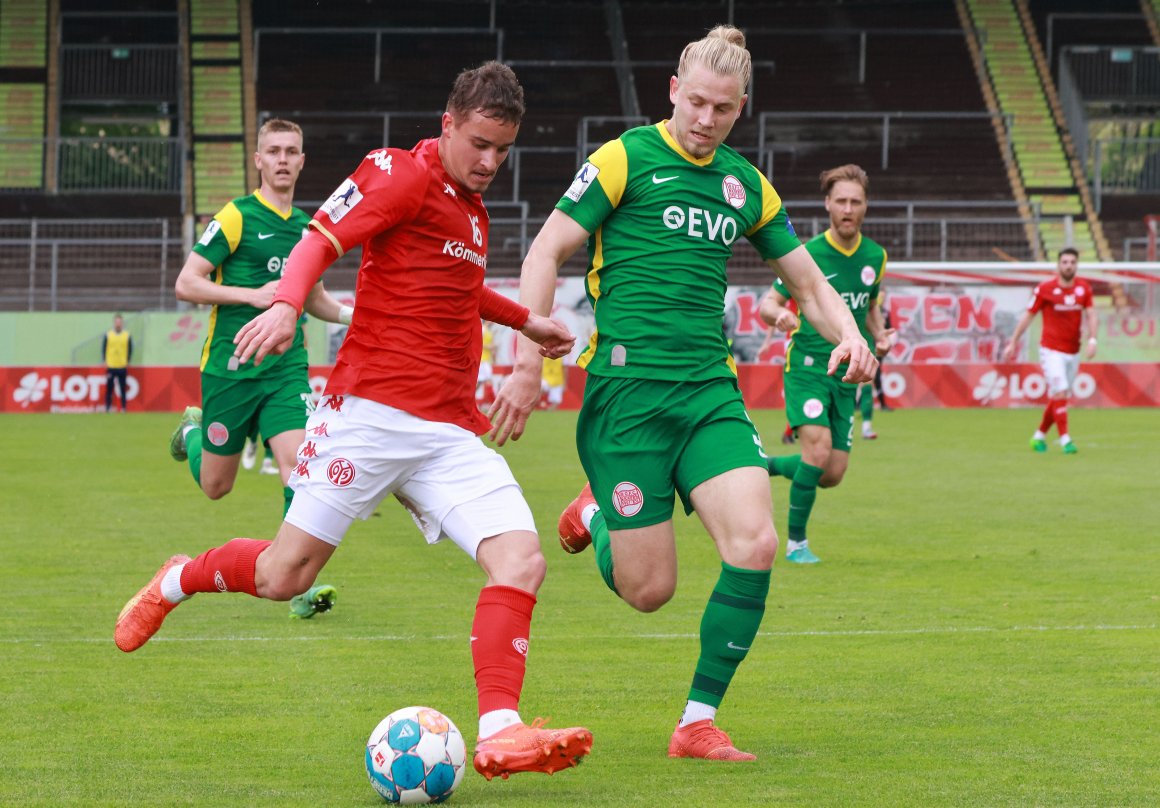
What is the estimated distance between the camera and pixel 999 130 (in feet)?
129

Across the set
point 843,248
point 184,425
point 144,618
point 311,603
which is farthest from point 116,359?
point 144,618

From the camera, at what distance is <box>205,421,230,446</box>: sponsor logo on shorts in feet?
30.1

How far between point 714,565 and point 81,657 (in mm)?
4484

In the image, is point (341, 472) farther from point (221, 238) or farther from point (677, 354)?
point (221, 238)

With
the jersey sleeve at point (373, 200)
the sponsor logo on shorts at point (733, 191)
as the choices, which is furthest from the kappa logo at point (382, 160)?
the sponsor logo on shorts at point (733, 191)

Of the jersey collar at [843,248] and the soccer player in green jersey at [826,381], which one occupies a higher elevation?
the jersey collar at [843,248]

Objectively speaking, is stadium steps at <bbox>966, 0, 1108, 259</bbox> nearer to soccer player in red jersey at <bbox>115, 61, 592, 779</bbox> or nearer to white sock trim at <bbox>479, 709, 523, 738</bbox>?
soccer player in red jersey at <bbox>115, 61, 592, 779</bbox>

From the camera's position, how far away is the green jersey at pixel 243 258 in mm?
9148

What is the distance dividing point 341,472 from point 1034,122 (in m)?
36.5

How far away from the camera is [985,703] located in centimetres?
646

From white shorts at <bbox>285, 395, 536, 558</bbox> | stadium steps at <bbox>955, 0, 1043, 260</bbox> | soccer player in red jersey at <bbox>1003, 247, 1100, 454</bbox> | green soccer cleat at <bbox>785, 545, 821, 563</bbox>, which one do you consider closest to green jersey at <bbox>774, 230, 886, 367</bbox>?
green soccer cleat at <bbox>785, 545, 821, 563</bbox>

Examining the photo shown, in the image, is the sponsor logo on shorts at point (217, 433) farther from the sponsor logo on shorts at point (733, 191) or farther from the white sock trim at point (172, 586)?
the sponsor logo on shorts at point (733, 191)

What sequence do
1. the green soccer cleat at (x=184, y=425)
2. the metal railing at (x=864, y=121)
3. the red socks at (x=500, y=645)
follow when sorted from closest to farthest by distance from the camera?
the red socks at (x=500, y=645)
the green soccer cleat at (x=184, y=425)
the metal railing at (x=864, y=121)

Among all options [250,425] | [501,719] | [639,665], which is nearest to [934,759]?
[501,719]
